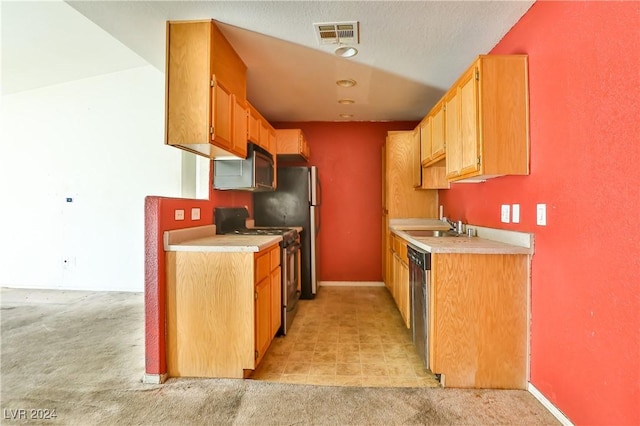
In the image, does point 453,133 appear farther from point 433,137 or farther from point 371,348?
point 371,348

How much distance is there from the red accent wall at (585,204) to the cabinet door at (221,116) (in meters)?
2.04

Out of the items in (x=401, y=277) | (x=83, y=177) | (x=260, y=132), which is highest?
(x=260, y=132)

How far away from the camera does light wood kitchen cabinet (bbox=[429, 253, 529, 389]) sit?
194 centimetres

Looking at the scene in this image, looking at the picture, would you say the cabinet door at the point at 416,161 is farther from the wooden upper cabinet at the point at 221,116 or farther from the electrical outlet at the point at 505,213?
the wooden upper cabinet at the point at 221,116

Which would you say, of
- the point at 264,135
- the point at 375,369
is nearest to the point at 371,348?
the point at 375,369

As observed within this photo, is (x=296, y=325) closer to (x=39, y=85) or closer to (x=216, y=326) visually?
(x=216, y=326)

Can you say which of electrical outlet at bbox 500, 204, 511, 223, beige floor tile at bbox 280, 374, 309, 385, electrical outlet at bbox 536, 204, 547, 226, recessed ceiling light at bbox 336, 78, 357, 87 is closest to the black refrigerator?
recessed ceiling light at bbox 336, 78, 357, 87

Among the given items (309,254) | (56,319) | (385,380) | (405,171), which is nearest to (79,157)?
(56,319)

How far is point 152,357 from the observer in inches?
79.3

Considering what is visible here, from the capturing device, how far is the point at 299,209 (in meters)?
3.96

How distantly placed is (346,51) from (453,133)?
3.53 feet

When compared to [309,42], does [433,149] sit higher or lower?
lower

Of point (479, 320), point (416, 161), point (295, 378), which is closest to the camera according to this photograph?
point (479, 320)

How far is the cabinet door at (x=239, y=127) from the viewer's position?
8.23 ft
